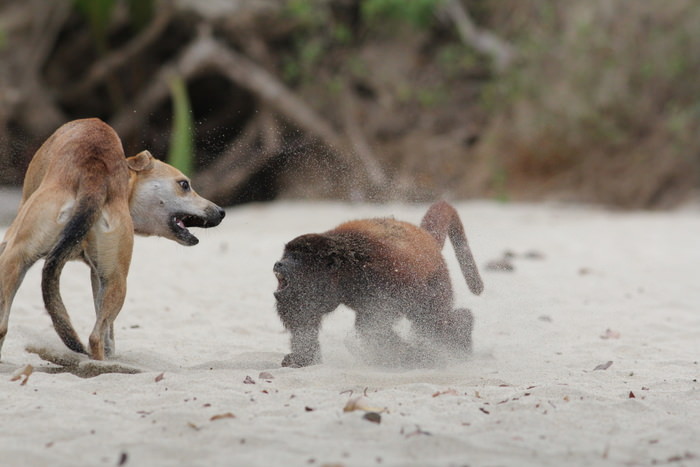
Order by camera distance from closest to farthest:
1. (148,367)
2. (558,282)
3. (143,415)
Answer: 1. (143,415)
2. (148,367)
3. (558,282)

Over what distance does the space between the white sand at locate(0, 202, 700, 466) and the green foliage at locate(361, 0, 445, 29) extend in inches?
285

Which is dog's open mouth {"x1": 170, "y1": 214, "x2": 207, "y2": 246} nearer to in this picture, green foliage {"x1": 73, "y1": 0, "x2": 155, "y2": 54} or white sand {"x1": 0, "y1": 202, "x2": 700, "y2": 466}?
white sand {"x1": 0, "y1": 202, "x2": 700, "y2": 466}

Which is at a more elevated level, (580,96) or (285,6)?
(285,6)

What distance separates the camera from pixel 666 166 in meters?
12.8

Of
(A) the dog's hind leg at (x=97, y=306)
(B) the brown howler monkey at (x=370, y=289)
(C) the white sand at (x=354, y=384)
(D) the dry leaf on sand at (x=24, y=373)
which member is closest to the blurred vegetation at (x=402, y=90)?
(C) the white sand at (x=354, y=384)

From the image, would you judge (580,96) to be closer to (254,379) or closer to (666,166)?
(666,166)

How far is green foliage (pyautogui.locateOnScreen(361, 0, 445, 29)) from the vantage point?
13.4 m

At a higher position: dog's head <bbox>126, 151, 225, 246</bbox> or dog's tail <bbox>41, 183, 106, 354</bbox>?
dog's head <bbox>126, 151, 225, 246</bbox>

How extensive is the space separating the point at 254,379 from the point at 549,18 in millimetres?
11371

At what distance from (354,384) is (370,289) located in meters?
0.60

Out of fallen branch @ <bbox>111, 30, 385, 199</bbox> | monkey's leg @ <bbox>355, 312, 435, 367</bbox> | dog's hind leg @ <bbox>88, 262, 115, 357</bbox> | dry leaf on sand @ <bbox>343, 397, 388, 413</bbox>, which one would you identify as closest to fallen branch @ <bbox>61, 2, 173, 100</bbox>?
fallen branch @ <bbox>111, 30, 385, 199</bbox>

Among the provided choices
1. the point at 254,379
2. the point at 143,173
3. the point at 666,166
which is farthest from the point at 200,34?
the point at 254,379

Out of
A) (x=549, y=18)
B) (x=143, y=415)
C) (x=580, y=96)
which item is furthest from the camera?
(x=549, y=18)

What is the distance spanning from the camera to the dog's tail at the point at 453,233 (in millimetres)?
4543
